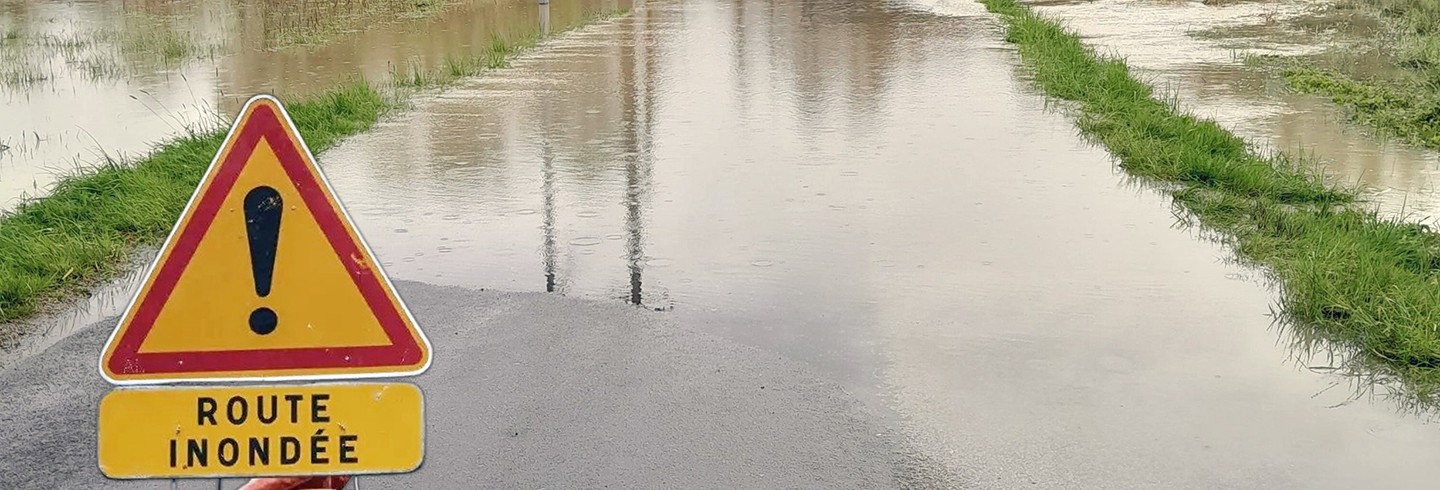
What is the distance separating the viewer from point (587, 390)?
5.69 metres

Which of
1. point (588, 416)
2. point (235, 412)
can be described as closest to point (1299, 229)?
point (588, 416)

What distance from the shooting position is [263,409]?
11.6 feet

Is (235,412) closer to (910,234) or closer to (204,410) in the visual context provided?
(204,410)

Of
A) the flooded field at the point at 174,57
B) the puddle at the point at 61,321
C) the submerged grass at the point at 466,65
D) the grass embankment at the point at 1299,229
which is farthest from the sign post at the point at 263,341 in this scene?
the submerged grass at the point at 466,65

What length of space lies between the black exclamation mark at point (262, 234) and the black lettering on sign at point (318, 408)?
18cm

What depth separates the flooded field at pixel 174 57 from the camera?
502 inches

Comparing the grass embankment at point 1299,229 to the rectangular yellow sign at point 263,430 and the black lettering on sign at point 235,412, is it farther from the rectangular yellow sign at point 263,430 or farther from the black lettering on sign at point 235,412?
the black lettering on sign at point 235,412

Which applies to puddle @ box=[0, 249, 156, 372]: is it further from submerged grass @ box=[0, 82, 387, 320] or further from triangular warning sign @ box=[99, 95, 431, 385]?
triangular warning sign @ box=[99, 95, 431, 385]

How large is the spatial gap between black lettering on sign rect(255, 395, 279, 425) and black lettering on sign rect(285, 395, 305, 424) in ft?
0.08

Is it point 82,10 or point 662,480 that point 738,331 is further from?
point 82,10

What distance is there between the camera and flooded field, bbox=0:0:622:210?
12.7 m

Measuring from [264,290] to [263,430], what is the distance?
0.29 meters

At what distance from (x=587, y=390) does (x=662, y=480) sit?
0.93 meters

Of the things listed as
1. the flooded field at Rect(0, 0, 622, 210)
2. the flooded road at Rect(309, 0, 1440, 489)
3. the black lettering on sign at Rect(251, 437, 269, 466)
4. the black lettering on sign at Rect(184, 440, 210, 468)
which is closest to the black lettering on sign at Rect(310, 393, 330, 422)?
the black lettering on sign at Rect(251, 437, 269, 466)
